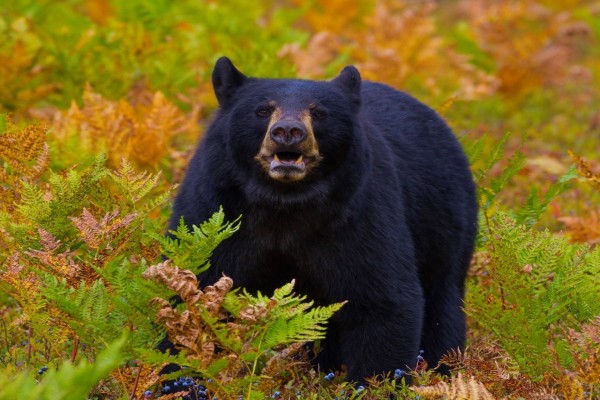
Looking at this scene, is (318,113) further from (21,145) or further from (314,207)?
(21,145)

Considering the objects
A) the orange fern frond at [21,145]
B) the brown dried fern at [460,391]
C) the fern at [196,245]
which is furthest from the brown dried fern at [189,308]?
the orange fern frond at [21,145]

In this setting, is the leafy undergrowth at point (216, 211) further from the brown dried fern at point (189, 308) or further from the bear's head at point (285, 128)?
the bear's head at point (285, 128)

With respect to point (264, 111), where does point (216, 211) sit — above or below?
below

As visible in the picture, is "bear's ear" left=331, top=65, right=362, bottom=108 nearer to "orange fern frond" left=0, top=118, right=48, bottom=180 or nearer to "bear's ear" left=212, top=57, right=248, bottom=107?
"bear's ear" left=212, top=57, right=248, bottom=107

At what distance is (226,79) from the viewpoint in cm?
491

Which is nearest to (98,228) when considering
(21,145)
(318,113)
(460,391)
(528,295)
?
(21,145)

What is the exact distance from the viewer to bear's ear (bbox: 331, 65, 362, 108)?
196 inches

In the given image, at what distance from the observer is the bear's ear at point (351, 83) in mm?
4980

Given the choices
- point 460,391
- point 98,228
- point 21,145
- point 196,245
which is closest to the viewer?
point 460,391

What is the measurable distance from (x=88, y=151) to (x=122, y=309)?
9.04 ft

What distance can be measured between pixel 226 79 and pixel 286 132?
64 cm

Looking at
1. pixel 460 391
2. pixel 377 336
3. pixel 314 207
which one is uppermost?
pixel 314 207

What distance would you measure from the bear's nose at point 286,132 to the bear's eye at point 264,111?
0.89ft

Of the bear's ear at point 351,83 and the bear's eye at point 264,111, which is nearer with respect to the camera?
the bear's eye at point 264,111
